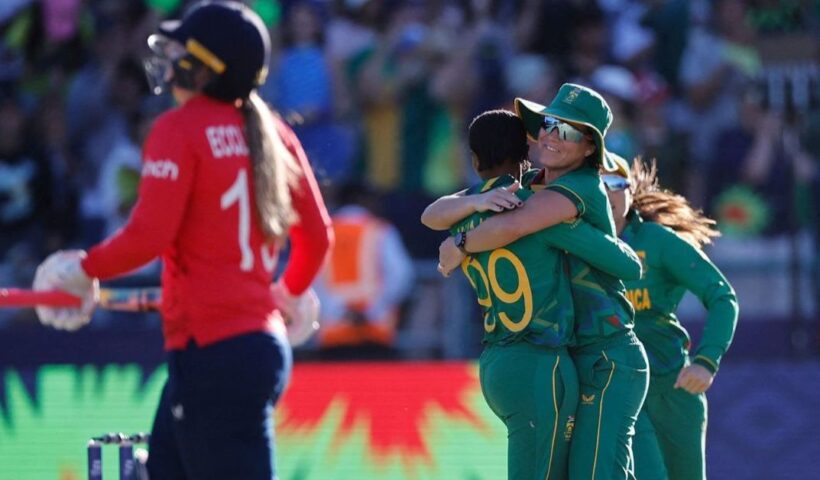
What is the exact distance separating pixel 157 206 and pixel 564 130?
1.46 m

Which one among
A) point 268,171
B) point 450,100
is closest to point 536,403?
point 268,171

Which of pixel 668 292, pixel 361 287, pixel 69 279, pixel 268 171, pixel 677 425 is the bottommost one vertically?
pixel 361 287

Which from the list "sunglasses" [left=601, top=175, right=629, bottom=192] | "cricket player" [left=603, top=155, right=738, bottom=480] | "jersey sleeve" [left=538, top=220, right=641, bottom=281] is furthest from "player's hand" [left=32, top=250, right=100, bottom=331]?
"cricket player" [left=603, top=155, right=738, bottom=480]

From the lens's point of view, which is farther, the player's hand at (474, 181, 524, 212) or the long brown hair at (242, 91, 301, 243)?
the player's hand at (474, 181, 524, 212)

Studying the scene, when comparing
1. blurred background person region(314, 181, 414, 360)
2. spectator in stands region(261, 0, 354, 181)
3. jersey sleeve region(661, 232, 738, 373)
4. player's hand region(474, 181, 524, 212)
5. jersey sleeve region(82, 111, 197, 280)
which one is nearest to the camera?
jersey sleeve region(82, 111, 197, 280)

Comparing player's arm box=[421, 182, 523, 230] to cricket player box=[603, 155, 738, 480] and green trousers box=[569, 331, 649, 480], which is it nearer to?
green trousers box=[569, 331, 649, 480]

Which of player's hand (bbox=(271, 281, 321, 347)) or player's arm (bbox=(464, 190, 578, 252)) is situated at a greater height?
player's arm (bbox=(464, 190, 578, 252))

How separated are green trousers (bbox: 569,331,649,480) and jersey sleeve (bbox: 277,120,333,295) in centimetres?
95

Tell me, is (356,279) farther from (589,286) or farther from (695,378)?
(589,286)

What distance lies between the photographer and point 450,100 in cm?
1027

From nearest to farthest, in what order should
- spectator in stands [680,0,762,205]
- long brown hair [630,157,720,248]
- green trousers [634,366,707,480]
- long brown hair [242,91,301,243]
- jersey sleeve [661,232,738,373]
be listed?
long brown hair [242,91,301,243], jersey sleeve [661,232,738,373], green trousers [634,366,707,480], long brown hair [630,157,720,248], spectator in stands [680,0,762,205]

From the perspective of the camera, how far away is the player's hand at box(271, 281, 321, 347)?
4332 mm

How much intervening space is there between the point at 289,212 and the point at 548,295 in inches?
38.1

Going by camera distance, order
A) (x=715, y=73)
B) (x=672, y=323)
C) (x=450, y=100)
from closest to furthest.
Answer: (x=672, y=323) → (x=450, y=100) → (x=715, y=73)
